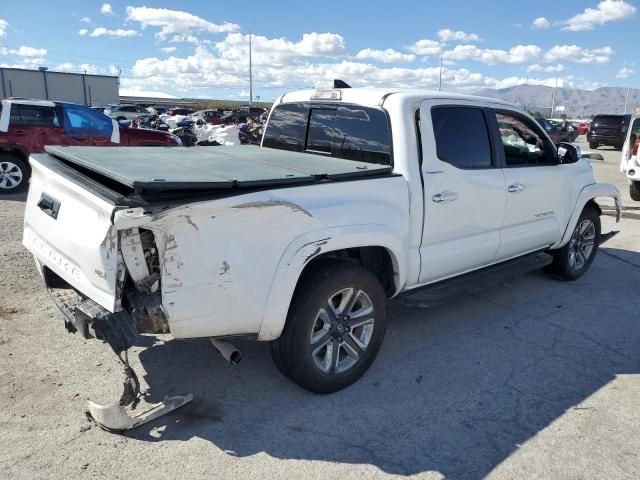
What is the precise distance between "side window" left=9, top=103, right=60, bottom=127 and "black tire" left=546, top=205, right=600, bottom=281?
9.48 meters

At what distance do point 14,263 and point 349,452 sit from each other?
15.2ft

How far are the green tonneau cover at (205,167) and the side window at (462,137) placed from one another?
65 centimetres

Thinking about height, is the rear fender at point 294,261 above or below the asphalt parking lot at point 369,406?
above

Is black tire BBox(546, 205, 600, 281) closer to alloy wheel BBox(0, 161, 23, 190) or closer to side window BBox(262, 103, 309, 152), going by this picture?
Answer: side window BBox(262, 103, 309, 152)

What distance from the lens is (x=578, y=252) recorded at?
19.7 feet

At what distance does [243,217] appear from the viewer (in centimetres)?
282

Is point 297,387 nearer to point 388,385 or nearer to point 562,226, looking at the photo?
point 388,385

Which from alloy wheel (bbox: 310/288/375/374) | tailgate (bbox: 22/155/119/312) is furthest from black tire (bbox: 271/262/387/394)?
tailgate (bbox: 22/155/119/312)

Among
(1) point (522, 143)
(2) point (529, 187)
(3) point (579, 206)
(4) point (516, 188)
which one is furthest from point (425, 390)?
(3) point (579, 206)

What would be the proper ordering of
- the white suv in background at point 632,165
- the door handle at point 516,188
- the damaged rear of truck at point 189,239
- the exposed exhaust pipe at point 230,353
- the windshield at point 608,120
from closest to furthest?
1. the damaged rear of truck at point 189,239
2. the exposed exhaust pipe at point 230,353
3. the door handle at point 516,188
4. the white suv in background at point 632,165
5. the windshield at point 608,120

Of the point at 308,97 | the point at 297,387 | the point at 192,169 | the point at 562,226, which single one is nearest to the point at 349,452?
the point at 297,387

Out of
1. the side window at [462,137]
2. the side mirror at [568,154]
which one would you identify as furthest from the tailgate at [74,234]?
the side mirror at [568,154]

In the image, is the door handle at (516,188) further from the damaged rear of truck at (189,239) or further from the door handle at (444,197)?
the damaged rear of truck at (189,239)

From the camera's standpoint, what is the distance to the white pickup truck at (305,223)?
273 cm
